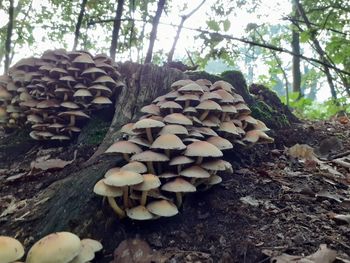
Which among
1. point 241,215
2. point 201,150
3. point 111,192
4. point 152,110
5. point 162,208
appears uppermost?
point 152,110

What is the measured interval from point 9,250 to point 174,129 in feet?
5.70

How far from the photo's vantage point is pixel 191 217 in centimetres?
312

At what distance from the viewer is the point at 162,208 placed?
2.81 metres

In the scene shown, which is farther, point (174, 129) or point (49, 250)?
point (174, 129)

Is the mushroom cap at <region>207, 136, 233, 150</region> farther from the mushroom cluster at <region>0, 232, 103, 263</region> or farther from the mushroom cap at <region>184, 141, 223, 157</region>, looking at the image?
the mushroom cluster at <region>0, 232, 103, 263</region>

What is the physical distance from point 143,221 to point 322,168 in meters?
2.40

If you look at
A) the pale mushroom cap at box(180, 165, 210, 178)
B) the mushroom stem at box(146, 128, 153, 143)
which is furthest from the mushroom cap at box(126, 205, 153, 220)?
the mushroom stem at box(146, 128, 153, 143)

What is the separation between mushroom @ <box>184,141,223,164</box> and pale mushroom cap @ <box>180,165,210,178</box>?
0.12 metres

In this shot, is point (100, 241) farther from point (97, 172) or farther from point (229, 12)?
point (229, 12)

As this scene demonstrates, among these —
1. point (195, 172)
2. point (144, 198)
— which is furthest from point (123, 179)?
point (195, 172)

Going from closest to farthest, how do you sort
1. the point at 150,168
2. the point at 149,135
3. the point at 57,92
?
the point at 150,168 → the point at 149,135 → the point at 57,92

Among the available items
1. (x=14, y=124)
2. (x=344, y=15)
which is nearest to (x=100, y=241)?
(x=14, y=124)

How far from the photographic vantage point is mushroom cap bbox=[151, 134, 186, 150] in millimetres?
3057

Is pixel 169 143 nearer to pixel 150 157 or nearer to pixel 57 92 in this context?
pixel 150 157
